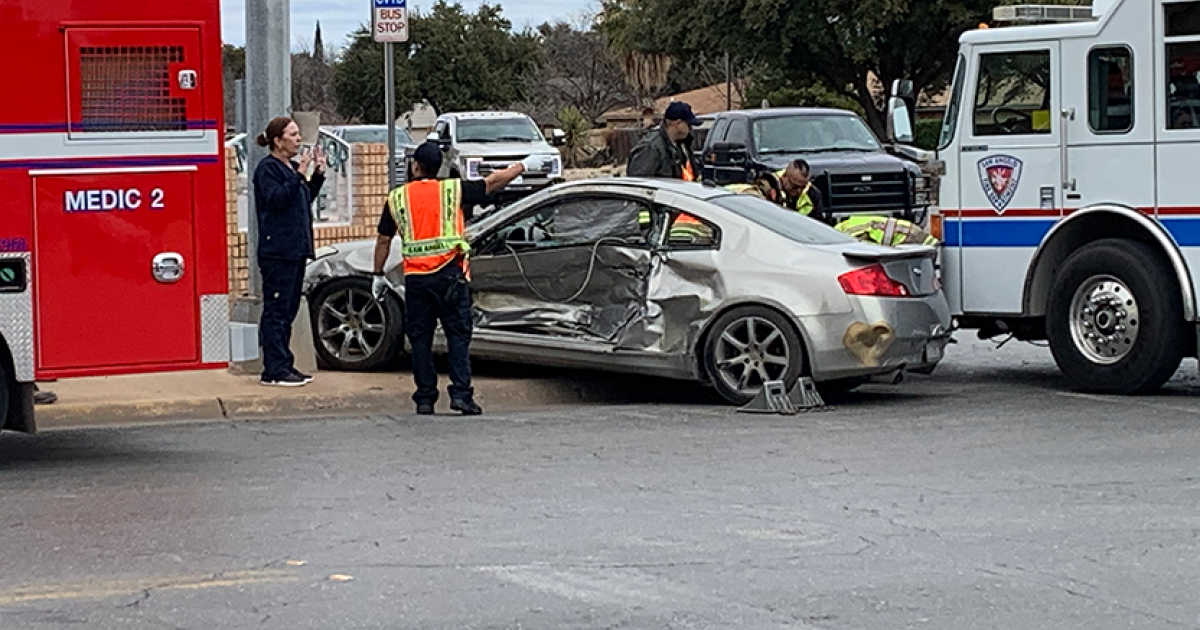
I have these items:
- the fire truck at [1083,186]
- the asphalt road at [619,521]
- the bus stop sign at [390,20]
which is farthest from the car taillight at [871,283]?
the bus stop sign at [390,20]

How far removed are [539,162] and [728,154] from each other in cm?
1153

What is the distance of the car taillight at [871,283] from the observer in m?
11.4

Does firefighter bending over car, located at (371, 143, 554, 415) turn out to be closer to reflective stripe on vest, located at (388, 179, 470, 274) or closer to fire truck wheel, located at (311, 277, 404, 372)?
reflective stripe on vest, located at (388, 179, 470, 274)

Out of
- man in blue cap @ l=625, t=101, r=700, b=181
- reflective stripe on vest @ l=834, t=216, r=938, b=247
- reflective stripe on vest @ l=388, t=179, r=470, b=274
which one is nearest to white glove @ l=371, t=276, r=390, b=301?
reflective stripe on vest @ l=388, t=179, r=470, b=274

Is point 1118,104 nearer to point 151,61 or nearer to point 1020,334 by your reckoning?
point 1020,334

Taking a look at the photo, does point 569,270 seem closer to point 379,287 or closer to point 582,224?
point 582,224

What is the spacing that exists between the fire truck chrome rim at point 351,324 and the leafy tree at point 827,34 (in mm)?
31745

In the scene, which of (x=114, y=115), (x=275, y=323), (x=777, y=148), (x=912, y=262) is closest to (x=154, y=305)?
(x=114, y=115)

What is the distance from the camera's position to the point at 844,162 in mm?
22984

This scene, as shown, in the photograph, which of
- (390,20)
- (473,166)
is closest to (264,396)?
(390,20)

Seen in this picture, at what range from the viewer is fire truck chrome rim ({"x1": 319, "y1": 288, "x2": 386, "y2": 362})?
42.1 ft

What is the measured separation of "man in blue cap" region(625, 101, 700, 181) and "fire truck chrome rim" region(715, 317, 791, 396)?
2.45 meters

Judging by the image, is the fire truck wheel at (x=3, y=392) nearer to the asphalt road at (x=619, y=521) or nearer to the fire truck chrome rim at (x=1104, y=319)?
the asphalt road at (x=619, y=521)

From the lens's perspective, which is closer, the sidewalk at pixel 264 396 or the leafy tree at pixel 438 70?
the sidewalk at pixel 264 396
